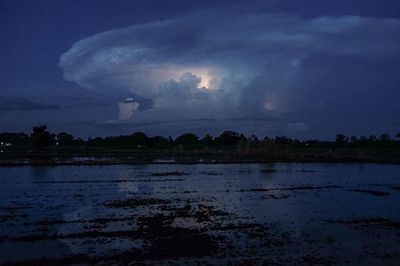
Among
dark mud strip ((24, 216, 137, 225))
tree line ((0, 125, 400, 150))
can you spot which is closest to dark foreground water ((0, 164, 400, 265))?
dark mud strip ((24, 216, 137, 225))

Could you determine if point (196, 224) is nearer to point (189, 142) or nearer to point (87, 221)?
point (87, 221)

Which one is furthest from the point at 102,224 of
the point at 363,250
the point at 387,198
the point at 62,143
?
the point at 62,143

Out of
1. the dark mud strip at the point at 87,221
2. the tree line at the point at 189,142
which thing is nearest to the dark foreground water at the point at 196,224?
the dark mud strip at the point at 87,221

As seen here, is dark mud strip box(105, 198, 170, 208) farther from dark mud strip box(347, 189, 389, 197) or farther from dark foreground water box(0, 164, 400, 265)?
dark mud strip box(347, 189, 389, 197)

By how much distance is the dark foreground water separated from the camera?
1184 cm

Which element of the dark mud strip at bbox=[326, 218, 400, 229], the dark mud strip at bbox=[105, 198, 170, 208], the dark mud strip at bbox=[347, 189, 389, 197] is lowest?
the dark mud strip at bbox=[326, 218, 400, 229]

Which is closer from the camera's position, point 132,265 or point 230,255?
point 132,265

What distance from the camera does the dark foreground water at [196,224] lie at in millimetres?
11844

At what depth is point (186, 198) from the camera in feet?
75.0

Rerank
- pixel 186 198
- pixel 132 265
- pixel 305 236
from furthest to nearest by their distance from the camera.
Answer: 1. pixel 186 198
2. pixel 305 236
3. pixel 132 265

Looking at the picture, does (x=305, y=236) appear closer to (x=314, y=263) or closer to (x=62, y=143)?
(x=314, y=263)

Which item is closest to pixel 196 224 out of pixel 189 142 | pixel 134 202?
pixel 134 202

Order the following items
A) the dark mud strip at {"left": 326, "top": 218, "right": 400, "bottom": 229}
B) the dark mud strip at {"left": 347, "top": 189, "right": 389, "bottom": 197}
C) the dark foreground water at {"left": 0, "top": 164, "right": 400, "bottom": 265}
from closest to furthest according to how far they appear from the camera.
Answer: the dark foreground water at {"left": 0, "top": 164, "right": 400, "bottom": 265}
the dark mud strip at {"left": 326, "top": 218, "right": 400, "bottom": 229}
the dark mud strip at {"left": 347, "top": 189, "right": 389, "bottom": 197}

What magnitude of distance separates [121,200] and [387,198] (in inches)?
546
